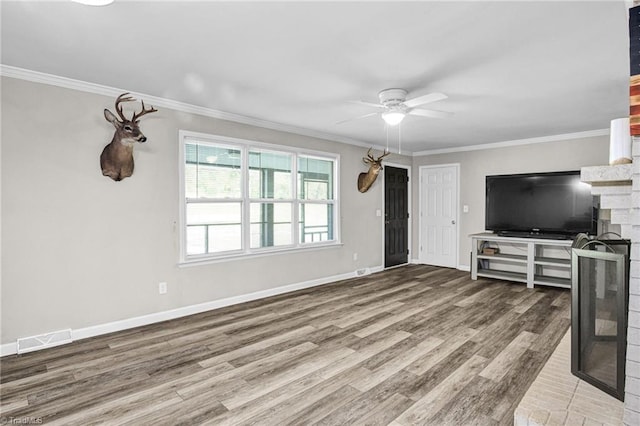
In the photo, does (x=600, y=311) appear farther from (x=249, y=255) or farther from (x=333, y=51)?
(x=249, y=255)

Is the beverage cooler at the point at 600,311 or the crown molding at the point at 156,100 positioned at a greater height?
the crown molding at the point at 156,100

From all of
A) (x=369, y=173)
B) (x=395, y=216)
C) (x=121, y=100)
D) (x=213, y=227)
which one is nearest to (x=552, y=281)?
(x=395, y=216)

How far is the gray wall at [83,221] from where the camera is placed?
298 centimetres

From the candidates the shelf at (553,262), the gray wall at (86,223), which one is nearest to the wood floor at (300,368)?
the gray wall at (86,223)

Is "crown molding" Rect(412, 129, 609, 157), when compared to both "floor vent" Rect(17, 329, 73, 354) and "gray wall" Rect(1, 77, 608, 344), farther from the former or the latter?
"floor vent" Rect(17, 329, 73, 354)

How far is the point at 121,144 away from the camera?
3.40 metres

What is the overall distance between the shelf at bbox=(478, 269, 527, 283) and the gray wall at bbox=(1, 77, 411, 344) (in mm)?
4364

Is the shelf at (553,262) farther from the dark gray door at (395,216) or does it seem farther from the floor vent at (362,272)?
the floor vent at (362,272)

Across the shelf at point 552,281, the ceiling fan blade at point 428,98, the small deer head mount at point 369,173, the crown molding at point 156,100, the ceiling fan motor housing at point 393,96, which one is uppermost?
the crown molding at point 156,100

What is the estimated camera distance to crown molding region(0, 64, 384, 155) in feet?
9.77

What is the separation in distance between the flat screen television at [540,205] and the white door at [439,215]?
812mm

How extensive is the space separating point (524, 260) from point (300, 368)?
4.57 meters

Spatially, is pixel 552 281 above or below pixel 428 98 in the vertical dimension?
below

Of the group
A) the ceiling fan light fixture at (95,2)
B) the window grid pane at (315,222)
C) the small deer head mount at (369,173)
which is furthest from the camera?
the small deer head mount at (369,173)
